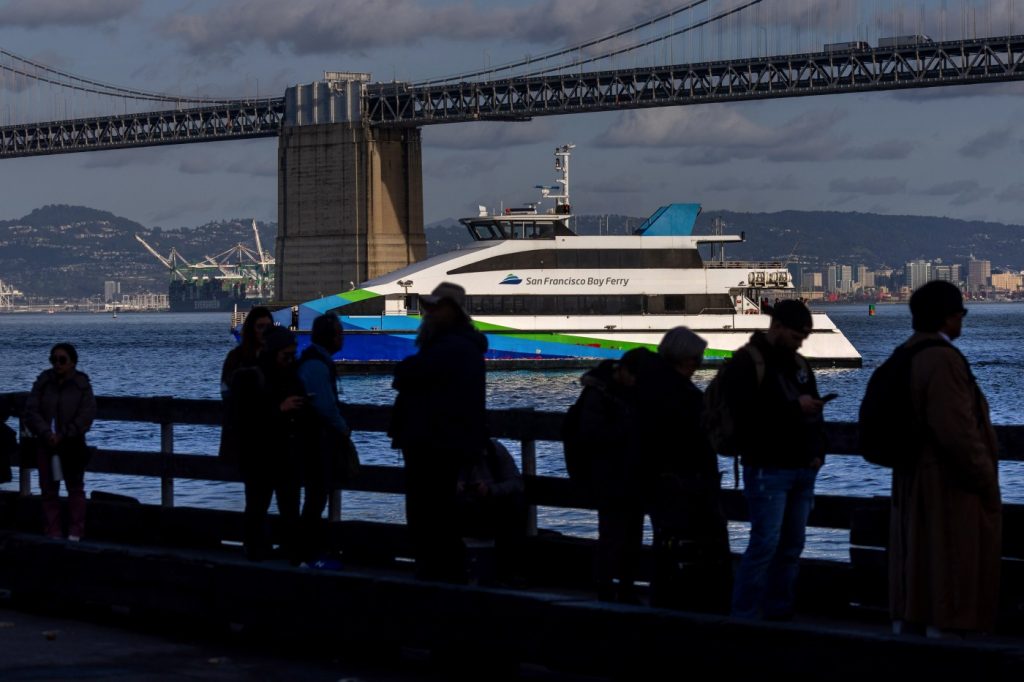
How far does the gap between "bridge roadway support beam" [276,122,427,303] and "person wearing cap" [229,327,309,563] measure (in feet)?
263

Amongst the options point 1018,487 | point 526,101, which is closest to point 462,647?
point 1018,487

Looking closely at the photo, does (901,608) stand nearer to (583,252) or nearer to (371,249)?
(583,252)

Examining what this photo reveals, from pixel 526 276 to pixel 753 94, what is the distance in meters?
42.9

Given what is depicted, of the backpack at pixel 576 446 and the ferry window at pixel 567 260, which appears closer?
the backpack at pixel 576 446

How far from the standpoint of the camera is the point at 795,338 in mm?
6691

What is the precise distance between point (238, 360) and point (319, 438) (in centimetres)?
75

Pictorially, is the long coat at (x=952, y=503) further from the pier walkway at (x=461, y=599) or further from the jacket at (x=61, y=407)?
the jacket at (x=61, y=407)

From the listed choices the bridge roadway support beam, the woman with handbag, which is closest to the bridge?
the bridge roadway support beam

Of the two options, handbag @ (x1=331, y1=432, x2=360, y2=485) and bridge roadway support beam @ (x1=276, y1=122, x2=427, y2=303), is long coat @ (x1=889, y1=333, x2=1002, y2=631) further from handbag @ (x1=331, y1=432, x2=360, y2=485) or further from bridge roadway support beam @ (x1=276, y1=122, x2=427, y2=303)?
bridge roadway support beam @ (x1=276, y1=122, x2=427, y2=303)

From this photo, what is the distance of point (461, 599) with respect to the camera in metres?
6.29

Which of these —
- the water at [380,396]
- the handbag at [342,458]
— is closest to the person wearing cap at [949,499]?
the handbag at [342,458]

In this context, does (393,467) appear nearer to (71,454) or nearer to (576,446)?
(576,446)

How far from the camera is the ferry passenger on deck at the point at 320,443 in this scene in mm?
8094

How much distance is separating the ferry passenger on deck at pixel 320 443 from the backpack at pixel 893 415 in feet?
8.80
